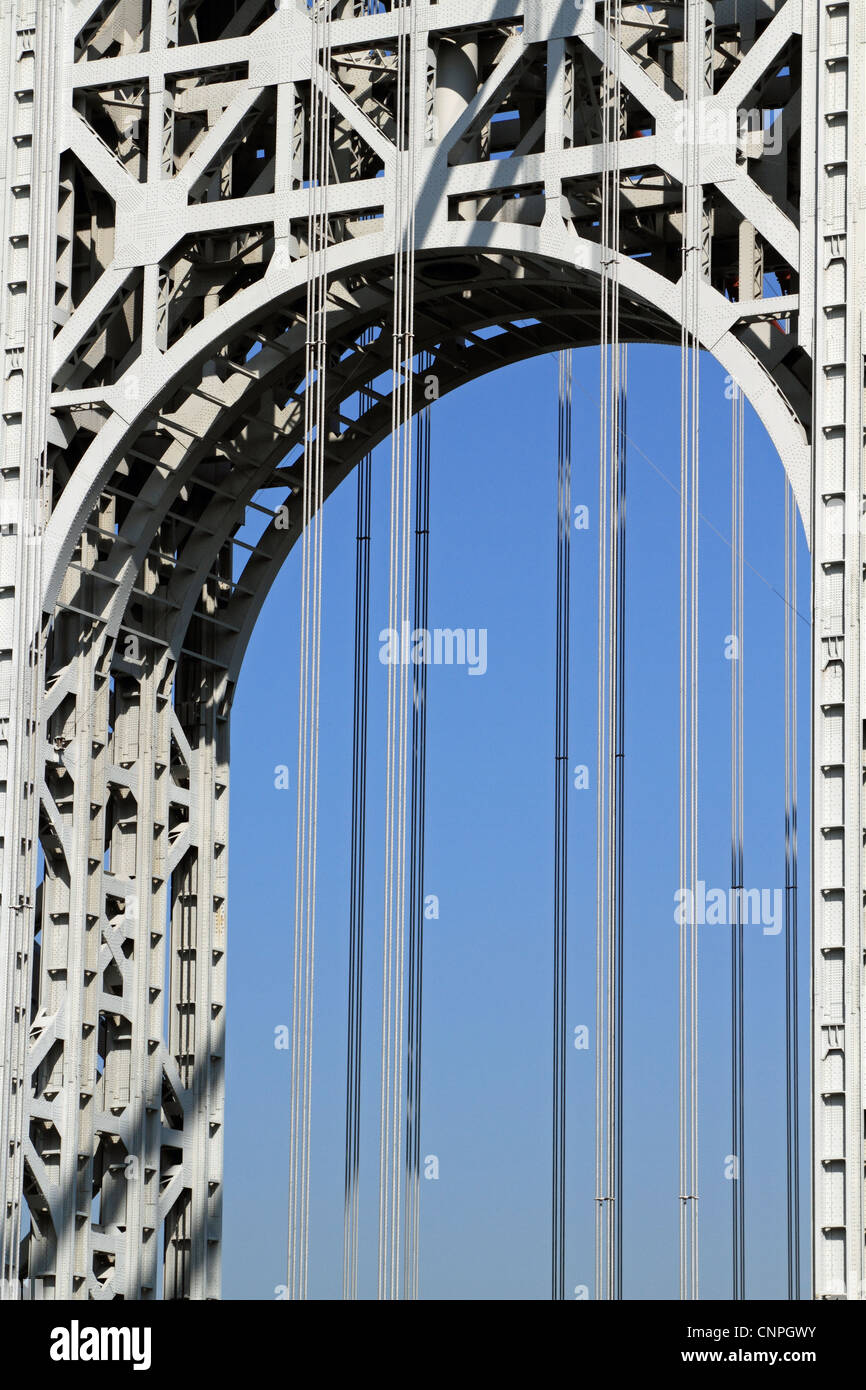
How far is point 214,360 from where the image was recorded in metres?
29.3

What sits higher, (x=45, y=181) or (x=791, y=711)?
(x=45, y=181)

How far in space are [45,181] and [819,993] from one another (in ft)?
38.7

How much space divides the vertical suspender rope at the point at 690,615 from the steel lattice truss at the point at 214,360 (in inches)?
7.1

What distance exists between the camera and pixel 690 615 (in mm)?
25500

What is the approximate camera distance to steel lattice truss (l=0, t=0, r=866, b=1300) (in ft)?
81.4

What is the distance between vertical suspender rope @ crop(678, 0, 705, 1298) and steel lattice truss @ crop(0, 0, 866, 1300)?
180mm

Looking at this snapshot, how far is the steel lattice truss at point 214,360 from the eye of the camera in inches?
977

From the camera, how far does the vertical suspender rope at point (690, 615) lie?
955 inches

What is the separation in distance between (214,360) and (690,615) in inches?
261

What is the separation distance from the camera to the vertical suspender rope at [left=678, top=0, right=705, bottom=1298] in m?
24.3

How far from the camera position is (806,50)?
25.0 metres
